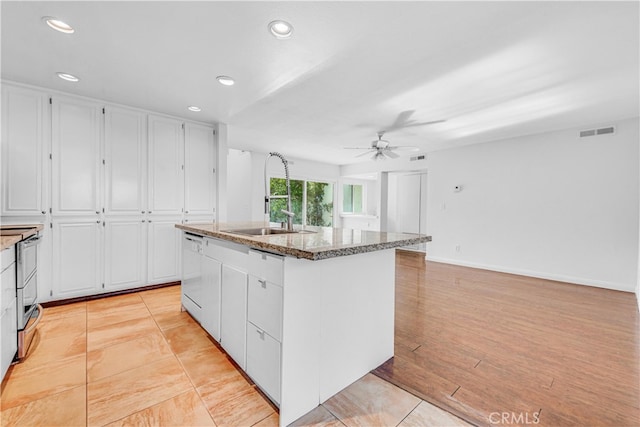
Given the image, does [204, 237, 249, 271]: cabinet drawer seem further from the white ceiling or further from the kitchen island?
the white ceiling

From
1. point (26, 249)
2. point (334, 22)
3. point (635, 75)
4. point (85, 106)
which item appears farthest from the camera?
point (85, 106)

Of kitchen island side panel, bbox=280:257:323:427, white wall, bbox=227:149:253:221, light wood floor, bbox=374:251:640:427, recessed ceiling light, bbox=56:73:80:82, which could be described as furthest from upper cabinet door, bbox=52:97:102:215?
light wood floor, bbox=374:251:640:427

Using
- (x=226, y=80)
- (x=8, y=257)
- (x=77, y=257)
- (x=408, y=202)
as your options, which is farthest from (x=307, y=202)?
(x=8, y=257)

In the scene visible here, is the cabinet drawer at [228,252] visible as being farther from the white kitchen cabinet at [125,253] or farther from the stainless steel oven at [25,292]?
the white kitchen cabinet at [125,253]

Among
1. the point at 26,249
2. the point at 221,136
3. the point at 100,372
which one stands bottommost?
the point at 100,372

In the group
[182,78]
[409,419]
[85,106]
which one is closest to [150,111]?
[85,106]

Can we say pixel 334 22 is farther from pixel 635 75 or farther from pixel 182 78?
pixel 635 75

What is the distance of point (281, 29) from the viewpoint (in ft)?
6.18

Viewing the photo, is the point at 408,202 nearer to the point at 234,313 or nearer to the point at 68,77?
the point at 234,313

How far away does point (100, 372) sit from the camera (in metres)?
1.77

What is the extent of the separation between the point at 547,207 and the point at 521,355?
331 centimetres

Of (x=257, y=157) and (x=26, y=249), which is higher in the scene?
(x=257, y=157)

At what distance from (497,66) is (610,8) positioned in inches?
27.7

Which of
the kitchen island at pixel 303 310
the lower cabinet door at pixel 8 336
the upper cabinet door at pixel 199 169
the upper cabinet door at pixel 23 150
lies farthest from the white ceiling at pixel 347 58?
the lower cabinet door at pixel 8 336
